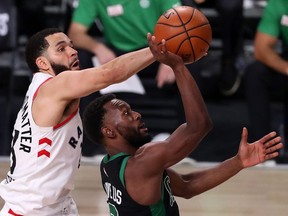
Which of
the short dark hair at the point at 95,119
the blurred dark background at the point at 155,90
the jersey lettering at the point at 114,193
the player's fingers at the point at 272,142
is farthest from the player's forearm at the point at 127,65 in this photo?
the blurred dark background at the point at 155,90

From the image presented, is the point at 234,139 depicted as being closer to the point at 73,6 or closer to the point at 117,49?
the point at 117,49

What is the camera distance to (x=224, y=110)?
6.98 meters

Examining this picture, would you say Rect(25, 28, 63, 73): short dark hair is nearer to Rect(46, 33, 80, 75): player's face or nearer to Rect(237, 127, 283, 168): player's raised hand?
Rect(46, 33, 80, 75): player's face

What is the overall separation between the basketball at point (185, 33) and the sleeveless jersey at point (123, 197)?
0.52 m

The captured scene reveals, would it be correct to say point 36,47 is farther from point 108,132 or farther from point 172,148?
point 172,148

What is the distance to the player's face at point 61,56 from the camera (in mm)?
3789

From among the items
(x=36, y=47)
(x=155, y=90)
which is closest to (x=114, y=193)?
(x=36, y=47)

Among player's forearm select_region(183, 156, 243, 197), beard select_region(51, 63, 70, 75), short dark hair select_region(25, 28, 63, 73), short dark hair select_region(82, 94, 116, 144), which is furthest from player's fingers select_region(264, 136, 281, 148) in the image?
short dark hair select_region(25, 28, 63, 73)

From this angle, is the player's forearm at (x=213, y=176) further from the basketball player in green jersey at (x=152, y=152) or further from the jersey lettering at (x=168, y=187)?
the jersey lettering at (x=168, y=187)

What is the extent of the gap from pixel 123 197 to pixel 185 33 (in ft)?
2.43

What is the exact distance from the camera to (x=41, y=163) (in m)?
3.71

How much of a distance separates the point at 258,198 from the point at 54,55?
2056 millimetres

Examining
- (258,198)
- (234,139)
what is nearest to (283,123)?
(234,139)

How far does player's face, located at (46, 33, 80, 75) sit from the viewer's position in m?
3.79
